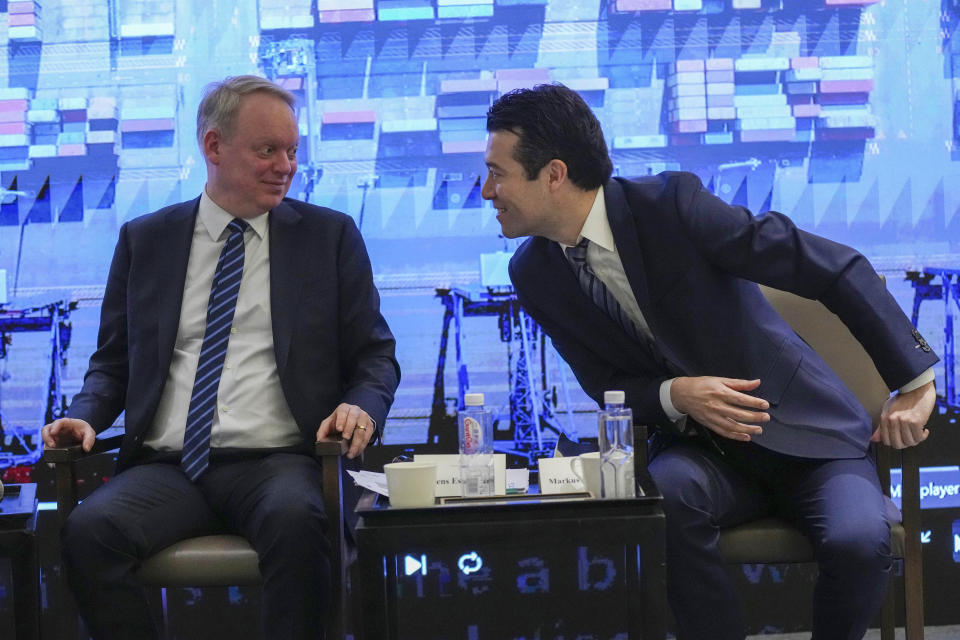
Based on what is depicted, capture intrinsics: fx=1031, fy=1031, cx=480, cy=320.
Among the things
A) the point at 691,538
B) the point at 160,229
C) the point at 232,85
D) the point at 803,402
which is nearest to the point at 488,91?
the point at 232,85

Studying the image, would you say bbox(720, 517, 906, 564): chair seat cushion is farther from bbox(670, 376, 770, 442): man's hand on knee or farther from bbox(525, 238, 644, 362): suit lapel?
bbox(525, 238, 644, 362): suit lapel

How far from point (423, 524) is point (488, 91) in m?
1.78

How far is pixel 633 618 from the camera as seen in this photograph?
2.16 metres

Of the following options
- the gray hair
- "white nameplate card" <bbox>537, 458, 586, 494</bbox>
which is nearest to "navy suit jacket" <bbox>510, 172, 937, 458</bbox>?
"white nameplate card" <bbox>537, 458, 586, 494</bbox>

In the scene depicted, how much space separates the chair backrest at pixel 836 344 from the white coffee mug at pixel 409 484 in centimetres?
114

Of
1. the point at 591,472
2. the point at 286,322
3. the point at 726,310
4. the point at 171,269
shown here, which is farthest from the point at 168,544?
the point at 726,310

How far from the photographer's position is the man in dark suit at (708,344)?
216cm

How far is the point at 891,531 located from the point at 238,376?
1530mm

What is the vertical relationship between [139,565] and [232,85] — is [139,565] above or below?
below

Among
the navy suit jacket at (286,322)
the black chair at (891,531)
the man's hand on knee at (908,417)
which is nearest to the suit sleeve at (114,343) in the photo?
the navy suit jacket at (286,322)

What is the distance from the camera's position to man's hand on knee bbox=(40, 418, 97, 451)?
2.35 m

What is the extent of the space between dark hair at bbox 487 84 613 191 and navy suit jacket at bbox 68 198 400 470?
1.72 feet

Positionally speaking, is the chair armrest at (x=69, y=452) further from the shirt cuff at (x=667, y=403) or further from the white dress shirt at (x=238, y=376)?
the shirt cuff at (x=667, y=403)

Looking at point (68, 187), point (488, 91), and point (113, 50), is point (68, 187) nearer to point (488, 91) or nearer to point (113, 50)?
point (113, 50)
